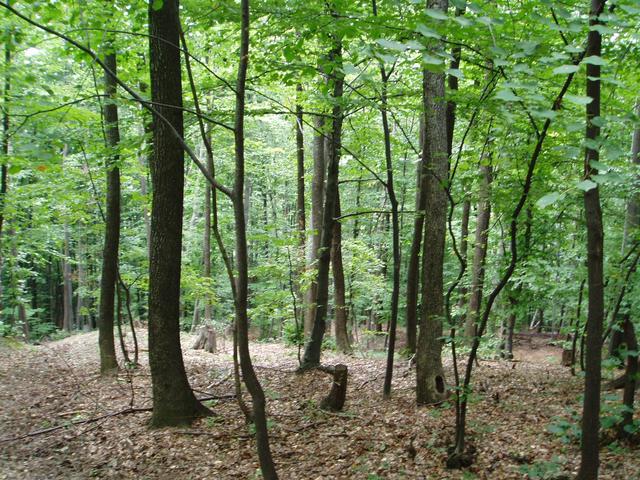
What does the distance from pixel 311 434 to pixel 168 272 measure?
3018 millimetres

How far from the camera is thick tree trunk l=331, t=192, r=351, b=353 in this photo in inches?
452

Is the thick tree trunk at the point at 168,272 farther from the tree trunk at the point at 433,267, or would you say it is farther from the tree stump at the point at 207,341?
the tree stump at the point at 207,341

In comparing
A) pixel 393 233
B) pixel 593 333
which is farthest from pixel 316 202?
pixel 593 333

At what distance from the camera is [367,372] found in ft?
30.0

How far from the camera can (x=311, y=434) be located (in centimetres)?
611

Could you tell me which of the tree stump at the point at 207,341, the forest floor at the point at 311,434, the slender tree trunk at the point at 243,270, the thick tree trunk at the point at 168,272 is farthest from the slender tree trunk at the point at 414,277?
the tree stump at the point at 207,341

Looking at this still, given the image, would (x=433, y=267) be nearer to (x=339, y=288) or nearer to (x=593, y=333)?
(x=593, y=333)

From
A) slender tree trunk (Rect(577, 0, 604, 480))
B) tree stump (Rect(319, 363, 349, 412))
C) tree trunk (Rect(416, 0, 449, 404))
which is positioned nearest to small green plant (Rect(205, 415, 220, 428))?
Result: tree stump (Rect(319, 363, 349, 412))

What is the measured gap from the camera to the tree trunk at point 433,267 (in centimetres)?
645

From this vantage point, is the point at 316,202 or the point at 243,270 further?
the point at 316,202

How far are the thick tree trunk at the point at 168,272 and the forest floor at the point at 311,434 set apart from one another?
36 centimetres

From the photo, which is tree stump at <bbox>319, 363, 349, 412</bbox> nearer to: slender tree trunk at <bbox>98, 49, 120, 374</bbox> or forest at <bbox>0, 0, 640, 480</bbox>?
forest at <bbox>0, 0, 640, 480</bbox>

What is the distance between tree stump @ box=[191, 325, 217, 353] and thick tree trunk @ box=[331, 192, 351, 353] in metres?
4.52

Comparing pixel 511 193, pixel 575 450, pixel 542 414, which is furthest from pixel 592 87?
pixel 542 414
